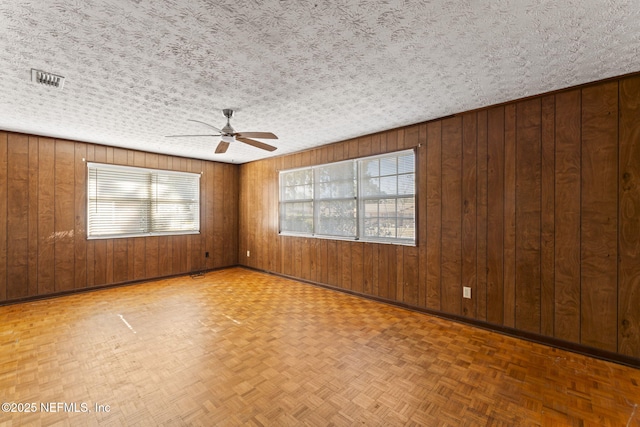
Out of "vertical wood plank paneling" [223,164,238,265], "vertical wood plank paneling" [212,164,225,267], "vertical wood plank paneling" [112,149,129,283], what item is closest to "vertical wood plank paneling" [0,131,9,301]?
"vertical wood plank paneling" [112,149,129,283]

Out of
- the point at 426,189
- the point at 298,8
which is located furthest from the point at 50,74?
the point at 426,189

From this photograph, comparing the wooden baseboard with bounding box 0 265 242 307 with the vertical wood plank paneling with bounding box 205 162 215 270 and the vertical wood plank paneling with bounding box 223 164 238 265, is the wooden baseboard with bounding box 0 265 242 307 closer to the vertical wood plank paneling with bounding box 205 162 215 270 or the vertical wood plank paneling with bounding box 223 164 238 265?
the vertical wood plank paneling with bounding box 205 162 215 270

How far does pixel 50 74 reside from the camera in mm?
2234

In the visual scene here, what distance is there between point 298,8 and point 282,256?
4.35 m

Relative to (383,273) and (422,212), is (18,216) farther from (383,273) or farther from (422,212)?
(422,212)

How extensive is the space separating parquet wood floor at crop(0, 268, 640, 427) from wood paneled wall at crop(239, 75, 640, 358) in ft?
1.08

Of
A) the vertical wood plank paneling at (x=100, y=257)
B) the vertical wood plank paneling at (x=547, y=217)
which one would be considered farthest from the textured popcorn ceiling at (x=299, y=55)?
the vertical wood plank paneling at (x=100, y=257)

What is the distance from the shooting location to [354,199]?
4.20 metres

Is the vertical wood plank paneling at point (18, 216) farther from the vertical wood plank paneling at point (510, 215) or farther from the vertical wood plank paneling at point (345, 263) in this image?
the vertical wood plank paneling at point (510, 215)

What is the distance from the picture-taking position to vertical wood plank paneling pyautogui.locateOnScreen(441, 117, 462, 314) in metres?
3.20

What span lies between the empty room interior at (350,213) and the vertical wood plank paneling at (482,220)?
2 cm

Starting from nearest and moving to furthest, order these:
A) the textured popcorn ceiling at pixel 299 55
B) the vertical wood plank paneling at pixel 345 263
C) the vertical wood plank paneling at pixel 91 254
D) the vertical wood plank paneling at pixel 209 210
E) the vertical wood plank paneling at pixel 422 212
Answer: the textured popcorn ceiling at pixel 299 55, the vertical wood plank paneling at pixel 422 212, the vertical wood plank paneling at pixel 345 263, the vertical wood plank paneling at pixel 91 254, the vertical wood plank paneling at pixel 209 210

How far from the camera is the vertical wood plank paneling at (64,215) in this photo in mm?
4137

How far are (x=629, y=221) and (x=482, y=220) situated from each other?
1.09m
